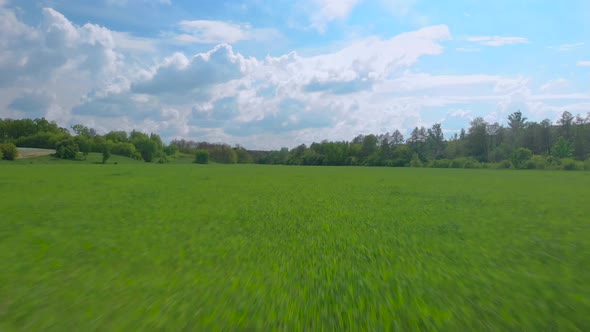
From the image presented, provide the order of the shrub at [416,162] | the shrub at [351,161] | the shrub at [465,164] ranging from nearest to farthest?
the shrub at [465,164], the shrub at [416,162], the shrub at [351,161]

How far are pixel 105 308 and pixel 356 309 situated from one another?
2295mm

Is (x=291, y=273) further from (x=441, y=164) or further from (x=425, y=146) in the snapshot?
(x=425, y=146)

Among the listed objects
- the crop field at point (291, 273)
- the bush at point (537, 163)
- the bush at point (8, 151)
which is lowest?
the crop field at point (291, 273)

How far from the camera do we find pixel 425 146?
93.4 m

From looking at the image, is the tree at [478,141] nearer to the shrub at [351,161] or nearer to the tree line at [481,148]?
the tree line at [481,148]

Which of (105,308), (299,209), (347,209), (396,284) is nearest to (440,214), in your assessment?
(347,209)

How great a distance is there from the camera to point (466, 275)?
3832 mm

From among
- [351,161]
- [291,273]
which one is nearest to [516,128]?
[351,161]

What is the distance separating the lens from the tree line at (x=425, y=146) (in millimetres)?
64750

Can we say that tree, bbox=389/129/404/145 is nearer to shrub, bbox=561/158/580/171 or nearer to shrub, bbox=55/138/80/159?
shrub, bbox=561/158/580/171

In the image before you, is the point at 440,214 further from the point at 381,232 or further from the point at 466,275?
the point at 466,275

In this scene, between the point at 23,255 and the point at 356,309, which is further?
the point at 23,255

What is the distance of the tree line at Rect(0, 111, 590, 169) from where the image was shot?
212 feet

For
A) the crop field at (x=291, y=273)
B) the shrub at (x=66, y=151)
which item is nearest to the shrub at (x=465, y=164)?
the crop field at (x=291, y=273)
